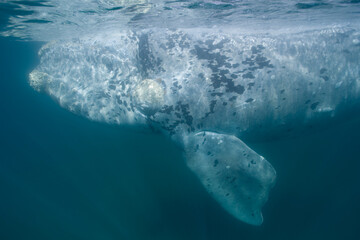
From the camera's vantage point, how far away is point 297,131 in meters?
6.70

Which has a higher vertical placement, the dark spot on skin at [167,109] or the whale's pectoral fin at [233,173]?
the dark spot on skin at [167,109]

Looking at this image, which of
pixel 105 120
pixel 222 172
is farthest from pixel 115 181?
pixel 222 172

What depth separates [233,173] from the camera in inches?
209

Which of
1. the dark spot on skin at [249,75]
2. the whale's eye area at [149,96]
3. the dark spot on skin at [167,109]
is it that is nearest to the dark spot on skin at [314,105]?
the dark spot on skin at [249,75]

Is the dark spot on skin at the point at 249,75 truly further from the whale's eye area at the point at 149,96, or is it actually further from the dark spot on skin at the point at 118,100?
the dark spot on skin at the point at 118,100

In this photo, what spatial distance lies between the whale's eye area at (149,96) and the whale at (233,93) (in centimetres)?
3

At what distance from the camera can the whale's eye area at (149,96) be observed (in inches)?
234

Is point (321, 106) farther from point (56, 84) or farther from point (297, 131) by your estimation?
point (56, 84)

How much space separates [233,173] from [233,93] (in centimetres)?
223

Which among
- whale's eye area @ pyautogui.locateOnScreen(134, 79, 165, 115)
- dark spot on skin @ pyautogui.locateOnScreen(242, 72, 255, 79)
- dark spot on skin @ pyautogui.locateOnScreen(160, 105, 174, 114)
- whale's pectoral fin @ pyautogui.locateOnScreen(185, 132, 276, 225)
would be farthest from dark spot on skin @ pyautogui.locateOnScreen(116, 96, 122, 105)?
dark spot on skin @ pyautogui.locateOnScreen(242, 72, 255, 79)

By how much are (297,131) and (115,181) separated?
8592 millimetres

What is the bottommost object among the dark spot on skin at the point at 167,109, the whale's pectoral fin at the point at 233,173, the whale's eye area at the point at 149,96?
the whale's pectoral fin at the point at 233,173

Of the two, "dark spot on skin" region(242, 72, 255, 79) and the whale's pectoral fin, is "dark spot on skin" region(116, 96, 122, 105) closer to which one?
the whale's pectoral fin

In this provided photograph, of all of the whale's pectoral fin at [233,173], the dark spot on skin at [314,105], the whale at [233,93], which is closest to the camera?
the whale's pectoral fin at [233,173]
